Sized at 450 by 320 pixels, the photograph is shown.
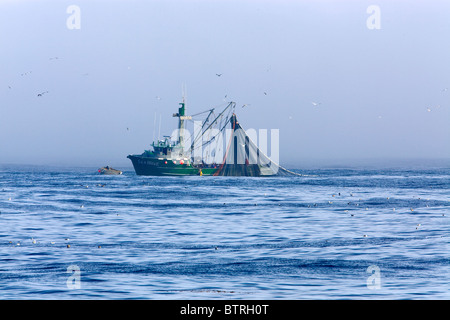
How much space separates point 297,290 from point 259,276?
309 cm

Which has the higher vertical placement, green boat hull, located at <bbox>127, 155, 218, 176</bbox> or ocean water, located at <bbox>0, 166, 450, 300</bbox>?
green boat hull, located at <bbox>127, 155, 218, 176</bbox>

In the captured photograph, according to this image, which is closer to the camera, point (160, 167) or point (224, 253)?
point (224, 253)

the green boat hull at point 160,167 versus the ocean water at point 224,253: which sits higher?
the green boat hull at point 160,167

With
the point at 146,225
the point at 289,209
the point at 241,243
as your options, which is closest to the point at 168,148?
the point at 289,209

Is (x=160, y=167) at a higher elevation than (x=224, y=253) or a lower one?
higher

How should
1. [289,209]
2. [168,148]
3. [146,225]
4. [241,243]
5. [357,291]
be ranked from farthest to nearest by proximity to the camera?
1. [168,148]
2. [289,209]
3. [146,225]
4. [241,243]
5. [357,291]

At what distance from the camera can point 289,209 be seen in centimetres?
6016

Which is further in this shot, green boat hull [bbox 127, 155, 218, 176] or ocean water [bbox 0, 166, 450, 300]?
green boat hull [bbox 127, 155, 218, 176]

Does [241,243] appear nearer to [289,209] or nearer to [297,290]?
[297,290]

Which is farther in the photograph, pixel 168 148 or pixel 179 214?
pixel 168 148

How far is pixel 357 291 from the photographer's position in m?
21.8

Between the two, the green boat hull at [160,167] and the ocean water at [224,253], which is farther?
the green boat hull at [160,167]
